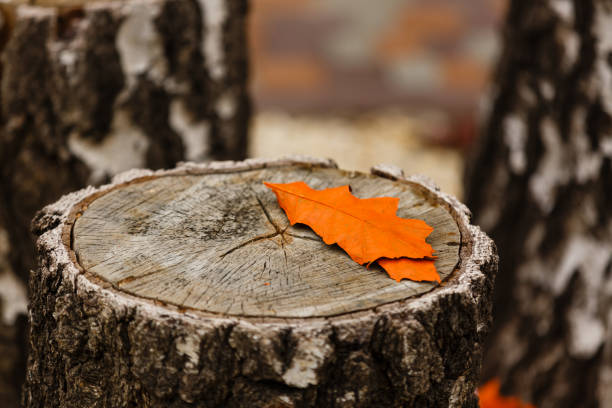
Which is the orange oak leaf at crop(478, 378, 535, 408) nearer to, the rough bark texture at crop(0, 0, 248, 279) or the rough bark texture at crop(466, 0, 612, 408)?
the rough bark texture at crop(466, 0, 612, 408)

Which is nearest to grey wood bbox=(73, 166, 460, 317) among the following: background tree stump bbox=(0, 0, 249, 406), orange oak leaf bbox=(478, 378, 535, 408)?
background tree stump bbox=(0, 0, 249, 406)

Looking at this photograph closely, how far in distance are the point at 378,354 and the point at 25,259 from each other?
177 centimetres

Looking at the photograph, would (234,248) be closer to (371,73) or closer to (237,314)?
(237,314)

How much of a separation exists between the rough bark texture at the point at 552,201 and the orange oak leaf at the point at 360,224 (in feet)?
4.53

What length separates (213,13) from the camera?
2.43m

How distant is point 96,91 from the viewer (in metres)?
2.24

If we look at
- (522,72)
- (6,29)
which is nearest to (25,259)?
(6,29)

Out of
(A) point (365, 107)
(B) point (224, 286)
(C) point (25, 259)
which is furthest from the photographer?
(A) point (365, 107)

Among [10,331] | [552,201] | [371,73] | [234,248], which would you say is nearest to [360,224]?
[234,248]

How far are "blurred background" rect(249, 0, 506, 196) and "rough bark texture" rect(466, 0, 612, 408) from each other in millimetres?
2452

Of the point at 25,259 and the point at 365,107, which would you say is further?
the point at 365,107

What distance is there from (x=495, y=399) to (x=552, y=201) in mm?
879

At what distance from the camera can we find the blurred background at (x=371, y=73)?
5402 mm

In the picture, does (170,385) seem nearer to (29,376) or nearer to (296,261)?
(296,261)
